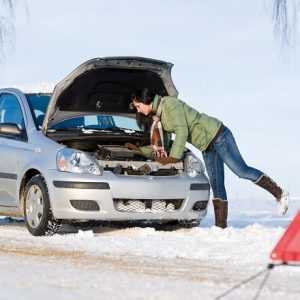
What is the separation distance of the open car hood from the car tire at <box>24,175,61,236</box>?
0.72 m

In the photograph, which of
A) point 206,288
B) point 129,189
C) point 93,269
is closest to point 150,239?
point 129,189

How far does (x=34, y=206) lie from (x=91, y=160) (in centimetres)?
83

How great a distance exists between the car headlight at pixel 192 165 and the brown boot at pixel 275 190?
69cm

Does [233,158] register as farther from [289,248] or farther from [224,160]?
[289,248]

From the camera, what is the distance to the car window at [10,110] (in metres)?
9.79

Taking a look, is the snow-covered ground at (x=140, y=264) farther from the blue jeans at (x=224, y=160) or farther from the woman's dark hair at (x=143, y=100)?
the woman's dark hair at (x=143, y=100)

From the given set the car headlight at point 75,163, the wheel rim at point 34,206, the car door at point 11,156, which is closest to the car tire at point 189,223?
the car headlight at point 75,163

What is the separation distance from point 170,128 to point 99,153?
2.78ft

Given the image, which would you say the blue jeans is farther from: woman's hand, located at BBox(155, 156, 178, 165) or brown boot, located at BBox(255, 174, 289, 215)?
woman's hand, located at BBox(155, 156, 178, 165)

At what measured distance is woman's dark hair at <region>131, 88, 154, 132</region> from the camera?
931 cm

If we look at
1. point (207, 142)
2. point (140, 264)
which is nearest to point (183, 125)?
point (207, 142)

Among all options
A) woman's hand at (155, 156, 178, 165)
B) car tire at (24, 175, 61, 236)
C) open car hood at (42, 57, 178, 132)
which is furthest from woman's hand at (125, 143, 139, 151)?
car tire at (24, 175, 61, 236)

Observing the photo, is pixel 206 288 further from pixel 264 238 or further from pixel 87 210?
pixel 87 210

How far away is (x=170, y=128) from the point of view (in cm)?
938
